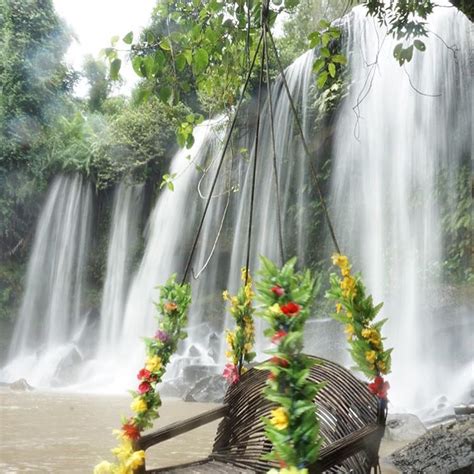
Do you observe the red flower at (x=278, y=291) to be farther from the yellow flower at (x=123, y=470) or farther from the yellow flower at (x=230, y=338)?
the yellow flower at (x=230, y=338)

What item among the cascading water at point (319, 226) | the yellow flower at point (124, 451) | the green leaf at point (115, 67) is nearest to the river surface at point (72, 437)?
the yellow flower at point (124, 451)

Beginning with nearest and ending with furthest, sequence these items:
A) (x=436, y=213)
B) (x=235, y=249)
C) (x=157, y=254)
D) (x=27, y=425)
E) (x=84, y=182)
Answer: (x=27, y=425) → (x=436, y=213) → (x=235, y=249) → (x=157, y=254) → (x=84, y=182)

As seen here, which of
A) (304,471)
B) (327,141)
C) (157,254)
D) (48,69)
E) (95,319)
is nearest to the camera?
(304,471)

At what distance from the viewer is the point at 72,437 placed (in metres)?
4.34

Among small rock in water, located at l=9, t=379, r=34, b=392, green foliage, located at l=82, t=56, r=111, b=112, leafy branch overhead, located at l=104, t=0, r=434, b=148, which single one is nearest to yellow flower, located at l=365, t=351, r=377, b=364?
leafy branch overhead, located at l=104, t=0, r=434, b=148

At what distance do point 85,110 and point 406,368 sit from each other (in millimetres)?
17292

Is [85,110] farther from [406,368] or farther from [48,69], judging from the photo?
[406,368]

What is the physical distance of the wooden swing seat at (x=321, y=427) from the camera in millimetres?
1584

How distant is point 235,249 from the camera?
38.6ft

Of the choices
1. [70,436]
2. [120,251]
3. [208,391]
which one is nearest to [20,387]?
[208,391]

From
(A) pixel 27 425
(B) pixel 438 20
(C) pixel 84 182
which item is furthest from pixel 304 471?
(C) pixel 84 182

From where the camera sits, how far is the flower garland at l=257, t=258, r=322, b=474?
112 cm

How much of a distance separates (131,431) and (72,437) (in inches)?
118

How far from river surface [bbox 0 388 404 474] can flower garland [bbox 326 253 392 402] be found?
2.07 metres
